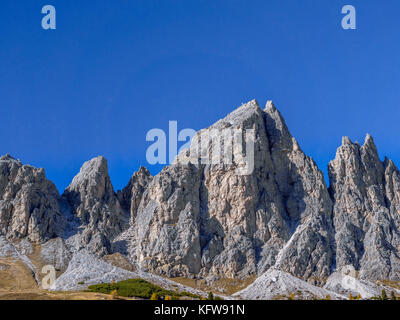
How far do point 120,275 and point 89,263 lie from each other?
15818 millimetres

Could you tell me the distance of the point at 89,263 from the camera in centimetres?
16300
